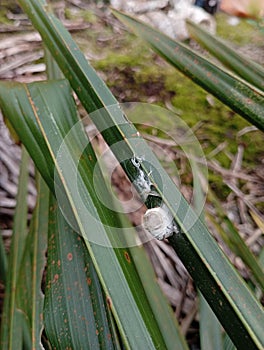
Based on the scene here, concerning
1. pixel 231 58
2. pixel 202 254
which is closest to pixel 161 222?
pixel 202 254

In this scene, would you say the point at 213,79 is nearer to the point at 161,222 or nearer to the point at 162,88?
the point at 161,222

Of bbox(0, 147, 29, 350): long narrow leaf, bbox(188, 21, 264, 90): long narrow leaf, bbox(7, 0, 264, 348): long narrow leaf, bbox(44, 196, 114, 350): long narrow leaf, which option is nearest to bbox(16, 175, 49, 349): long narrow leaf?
bbox(0, 147, 29, 350): long narrow leaf

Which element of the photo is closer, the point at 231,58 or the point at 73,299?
the point at 73,299

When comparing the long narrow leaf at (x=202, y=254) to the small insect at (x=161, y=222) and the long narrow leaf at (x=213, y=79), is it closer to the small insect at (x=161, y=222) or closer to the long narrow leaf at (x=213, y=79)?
the small insect at (x=161, y=222)

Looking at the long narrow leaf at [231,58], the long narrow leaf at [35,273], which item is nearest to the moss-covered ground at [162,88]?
the long narrow leaf at [231,58]

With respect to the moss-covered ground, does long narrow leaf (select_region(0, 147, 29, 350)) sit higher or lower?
lower

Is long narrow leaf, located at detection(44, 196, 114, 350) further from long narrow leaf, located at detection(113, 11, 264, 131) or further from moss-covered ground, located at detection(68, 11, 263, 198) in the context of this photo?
moss-covered ground, located at detection(68, 11, 263, 198)
